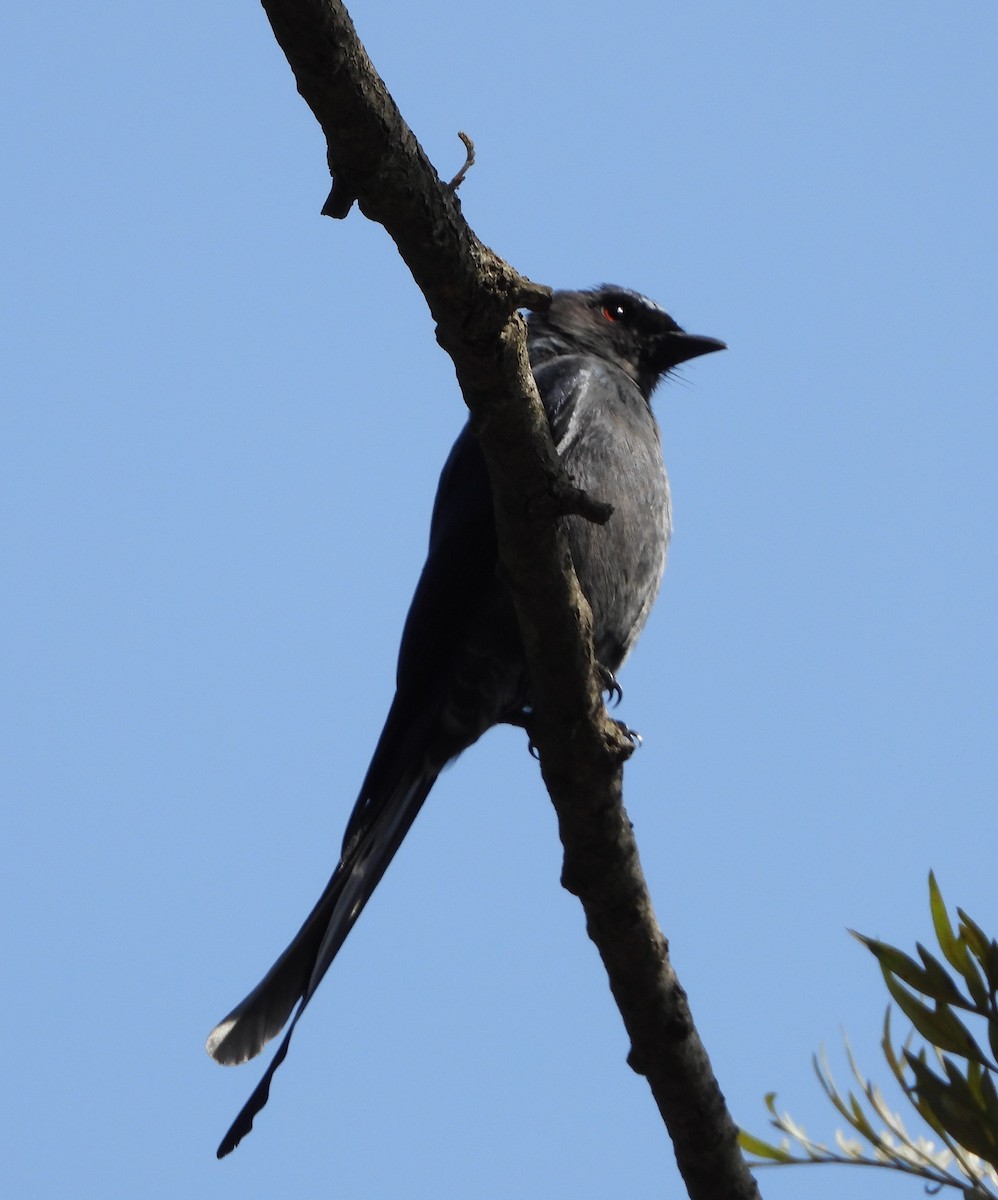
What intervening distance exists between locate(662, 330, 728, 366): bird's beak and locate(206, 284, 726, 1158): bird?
3.94 ft

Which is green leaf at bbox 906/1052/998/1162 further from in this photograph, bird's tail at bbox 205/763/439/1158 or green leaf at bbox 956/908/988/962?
bird's tail at bbox 205/763/439/1158

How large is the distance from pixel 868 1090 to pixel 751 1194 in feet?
4.11

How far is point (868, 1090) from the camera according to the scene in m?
2.68

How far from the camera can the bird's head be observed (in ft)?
20.6

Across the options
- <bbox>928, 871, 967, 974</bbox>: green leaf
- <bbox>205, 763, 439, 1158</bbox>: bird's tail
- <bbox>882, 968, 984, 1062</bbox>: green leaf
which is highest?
<bbox>205, 763, 439, 1158</bbox>: bird's tail

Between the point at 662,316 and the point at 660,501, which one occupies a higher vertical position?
the point at 662,316

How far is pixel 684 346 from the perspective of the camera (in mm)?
6645

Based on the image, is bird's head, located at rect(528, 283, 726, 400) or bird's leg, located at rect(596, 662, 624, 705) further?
bird's head, located at rect(528, 283, 726, 400)

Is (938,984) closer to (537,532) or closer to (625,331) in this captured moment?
(537,532)

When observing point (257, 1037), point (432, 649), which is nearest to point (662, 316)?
point (432, 649)

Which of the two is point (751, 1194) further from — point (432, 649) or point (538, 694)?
point (432, 649)

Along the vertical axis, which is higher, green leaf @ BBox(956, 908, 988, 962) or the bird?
the bird

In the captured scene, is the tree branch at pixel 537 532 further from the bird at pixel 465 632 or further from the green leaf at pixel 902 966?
the green leaf at pixel 902 966

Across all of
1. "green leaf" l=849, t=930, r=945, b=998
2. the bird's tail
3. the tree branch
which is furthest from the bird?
"green leaf" l=849, t=930, r=945, b=998
